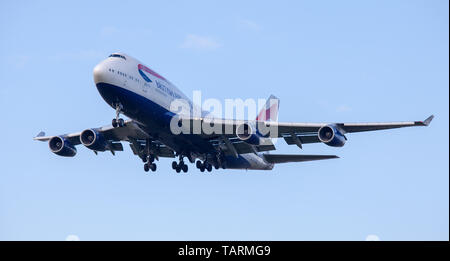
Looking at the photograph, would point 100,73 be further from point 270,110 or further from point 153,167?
point 270,110

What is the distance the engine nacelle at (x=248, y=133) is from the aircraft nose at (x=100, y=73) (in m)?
9.77

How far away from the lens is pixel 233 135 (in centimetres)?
5034

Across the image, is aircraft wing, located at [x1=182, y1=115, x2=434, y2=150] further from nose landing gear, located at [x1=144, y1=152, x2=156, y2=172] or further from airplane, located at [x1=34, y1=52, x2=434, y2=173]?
nose landing gear, located at [x1=144, y1=152, x2=156, y2=172]

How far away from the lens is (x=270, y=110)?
5916 cm

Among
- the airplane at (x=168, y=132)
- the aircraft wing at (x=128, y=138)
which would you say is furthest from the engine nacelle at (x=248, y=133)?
the aircraft wing at (x=128, y=138)

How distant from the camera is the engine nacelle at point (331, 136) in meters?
46.2

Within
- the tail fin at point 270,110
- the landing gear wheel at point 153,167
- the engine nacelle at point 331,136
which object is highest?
the tail fin at point 270,110

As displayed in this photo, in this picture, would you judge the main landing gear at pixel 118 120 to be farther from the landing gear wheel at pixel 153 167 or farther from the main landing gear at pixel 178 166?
the main landing gear at pixel 178 166

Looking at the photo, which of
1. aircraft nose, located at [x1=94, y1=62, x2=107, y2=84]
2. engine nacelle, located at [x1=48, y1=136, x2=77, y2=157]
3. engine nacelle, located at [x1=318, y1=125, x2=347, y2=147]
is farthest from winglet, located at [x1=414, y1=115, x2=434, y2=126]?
engine nacelle, located at [x1=48, y1=136, x2=77, y2=157]

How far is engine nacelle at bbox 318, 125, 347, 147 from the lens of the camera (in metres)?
46.2

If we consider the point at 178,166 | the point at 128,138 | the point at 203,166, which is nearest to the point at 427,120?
the point at 203,166
